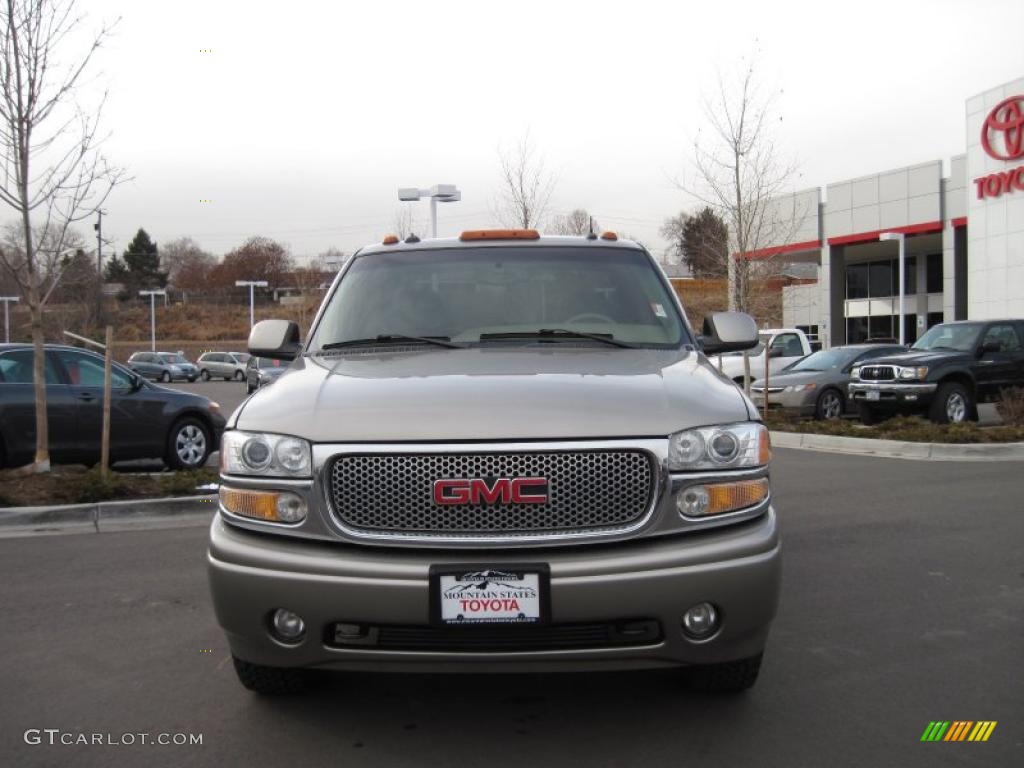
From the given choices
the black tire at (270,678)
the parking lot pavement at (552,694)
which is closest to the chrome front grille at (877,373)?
the parking lot pavement at (552,694)

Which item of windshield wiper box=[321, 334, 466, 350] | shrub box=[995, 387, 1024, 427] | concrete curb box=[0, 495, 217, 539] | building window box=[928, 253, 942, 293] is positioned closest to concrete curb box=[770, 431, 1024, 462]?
shrub box=[995, 387, 1024, 427]

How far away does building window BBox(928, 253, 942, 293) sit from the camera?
40.8m

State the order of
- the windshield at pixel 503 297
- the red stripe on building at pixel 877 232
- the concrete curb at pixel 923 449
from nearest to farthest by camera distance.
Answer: the windshield at pixel 503 297 → the concrete curb at pixel 923 449 → the red stripe on building at pixel 877 232

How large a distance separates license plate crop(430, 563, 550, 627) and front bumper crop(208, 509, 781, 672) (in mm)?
32

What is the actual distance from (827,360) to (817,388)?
120 cm

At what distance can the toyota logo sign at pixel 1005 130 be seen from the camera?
25.3m

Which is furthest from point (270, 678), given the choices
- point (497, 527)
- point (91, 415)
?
point (91, 415)

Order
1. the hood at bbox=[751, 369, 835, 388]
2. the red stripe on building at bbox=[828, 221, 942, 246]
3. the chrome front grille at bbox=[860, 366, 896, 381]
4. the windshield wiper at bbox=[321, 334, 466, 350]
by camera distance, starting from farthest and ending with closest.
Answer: the red stripe on building at bbox=[828, 221, 942, 246], the hood at bbox=[751, 369, 835, 388], the chrome front grille at bbox=[860, 366, 896, 381], the windshield wiper at bbox=[321, 334, 466, 350]

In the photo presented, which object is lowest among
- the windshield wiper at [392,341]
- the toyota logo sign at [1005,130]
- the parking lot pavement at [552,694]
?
the parking lot pavement at [552,694]

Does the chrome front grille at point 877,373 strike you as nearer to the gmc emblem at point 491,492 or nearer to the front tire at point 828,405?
the front tire at point 828,405

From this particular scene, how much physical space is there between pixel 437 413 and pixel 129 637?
2.46m

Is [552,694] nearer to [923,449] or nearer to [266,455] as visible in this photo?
[266,455]

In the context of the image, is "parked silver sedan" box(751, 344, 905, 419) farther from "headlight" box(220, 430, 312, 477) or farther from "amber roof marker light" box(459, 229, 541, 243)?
"headlight" box(220, 430, 312, 477)

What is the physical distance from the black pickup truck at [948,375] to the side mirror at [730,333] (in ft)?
33.0
